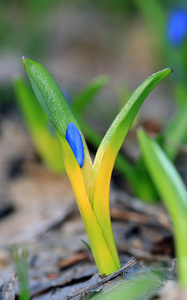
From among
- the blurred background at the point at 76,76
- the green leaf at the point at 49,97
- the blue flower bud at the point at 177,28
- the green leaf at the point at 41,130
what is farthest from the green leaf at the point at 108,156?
the blue flower bud at the point at 177,28

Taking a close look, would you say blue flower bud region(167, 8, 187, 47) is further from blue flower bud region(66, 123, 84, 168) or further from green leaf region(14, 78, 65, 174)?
blue flower bud region(66, 123, 84, 168)

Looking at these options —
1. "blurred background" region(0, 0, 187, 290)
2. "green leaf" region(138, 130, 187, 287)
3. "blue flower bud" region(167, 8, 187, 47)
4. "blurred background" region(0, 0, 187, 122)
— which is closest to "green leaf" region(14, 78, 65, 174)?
"blurred background" region(0, 0, 187, 290)

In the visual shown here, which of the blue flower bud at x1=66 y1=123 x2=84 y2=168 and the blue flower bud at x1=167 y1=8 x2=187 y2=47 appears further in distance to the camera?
the blue flower bud at x1=167 y1=8 x2=187 y2=47

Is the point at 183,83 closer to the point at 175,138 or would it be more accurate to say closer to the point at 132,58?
the point at 175,138

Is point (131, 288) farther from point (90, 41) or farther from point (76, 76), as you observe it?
point (90, 41)

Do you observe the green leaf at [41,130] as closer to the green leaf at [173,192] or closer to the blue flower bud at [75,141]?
the green leaf at [173,192]
